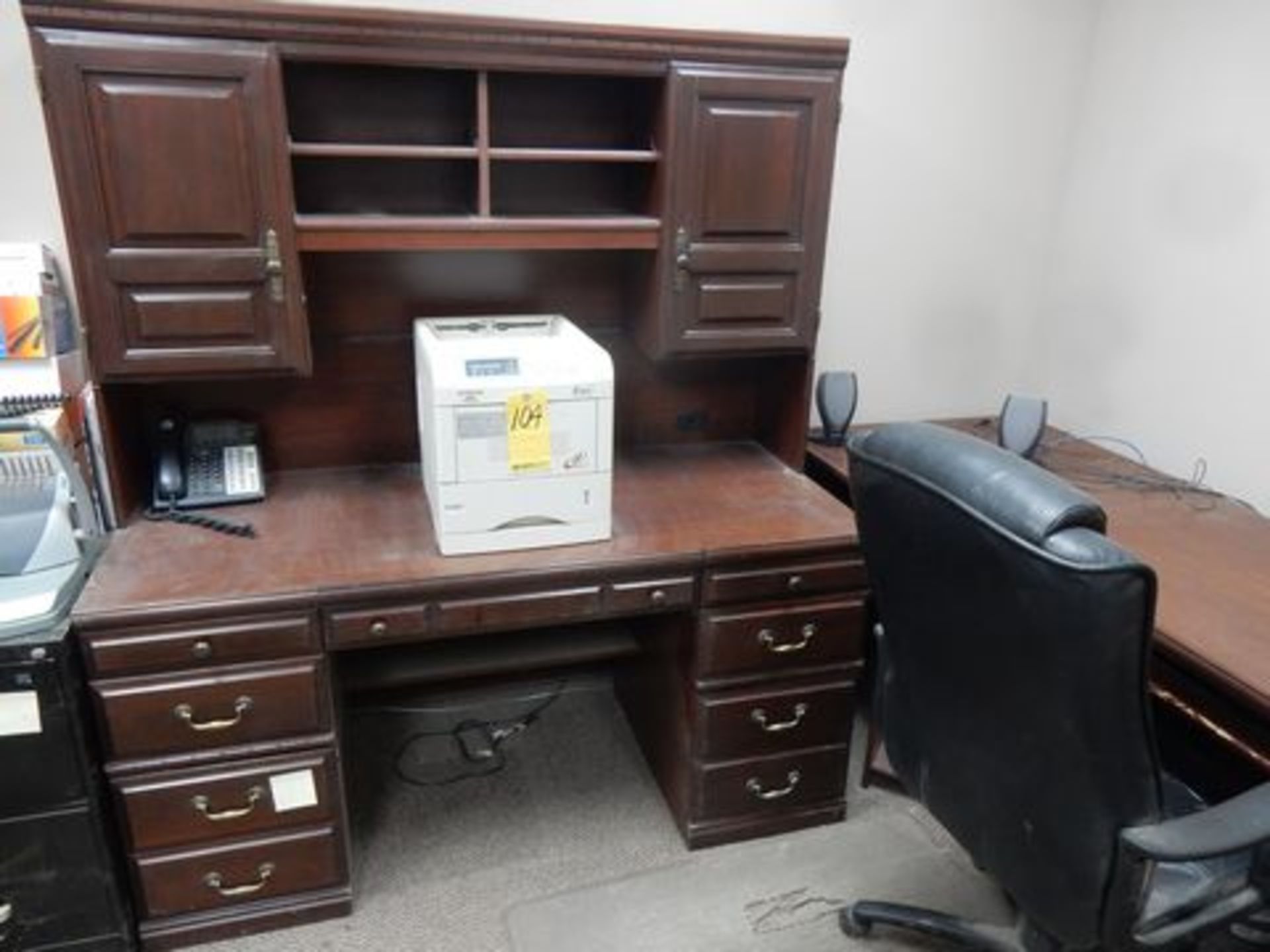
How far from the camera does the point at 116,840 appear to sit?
5.58 ft

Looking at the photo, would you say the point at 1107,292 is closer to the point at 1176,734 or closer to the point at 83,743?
the point at 1176,734

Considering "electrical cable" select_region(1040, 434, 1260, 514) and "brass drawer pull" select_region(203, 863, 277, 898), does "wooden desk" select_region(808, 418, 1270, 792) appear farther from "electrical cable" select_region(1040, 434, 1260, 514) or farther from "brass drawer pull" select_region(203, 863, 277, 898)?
"brass drawer pull" select_region(203, 863, 277, 898)

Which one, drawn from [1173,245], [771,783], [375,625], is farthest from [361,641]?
[1173,245]

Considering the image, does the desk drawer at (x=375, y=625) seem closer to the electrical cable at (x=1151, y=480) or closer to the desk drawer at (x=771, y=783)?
the desk drawer at (x=771, y=783)

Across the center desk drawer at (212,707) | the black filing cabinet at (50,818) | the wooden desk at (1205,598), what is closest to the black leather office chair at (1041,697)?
the wooden desk at (1205,598)

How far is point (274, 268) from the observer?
174cm

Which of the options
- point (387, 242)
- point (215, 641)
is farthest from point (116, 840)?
point (387, 242)

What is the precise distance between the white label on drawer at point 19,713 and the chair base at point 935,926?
1.57 m

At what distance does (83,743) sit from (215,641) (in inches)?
11.2

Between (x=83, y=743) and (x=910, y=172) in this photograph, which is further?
(x=910, y=172)

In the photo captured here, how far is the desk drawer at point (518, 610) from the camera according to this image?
5.66ft

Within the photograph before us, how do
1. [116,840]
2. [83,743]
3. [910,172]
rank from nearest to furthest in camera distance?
[83,743]
[116,840]
[910,172]

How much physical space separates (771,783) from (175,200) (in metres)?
1.73

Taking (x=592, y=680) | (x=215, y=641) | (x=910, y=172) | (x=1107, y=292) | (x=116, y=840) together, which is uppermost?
(x=910, y=172)
